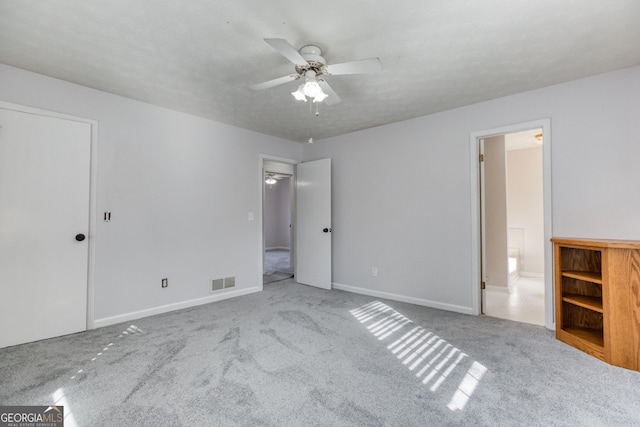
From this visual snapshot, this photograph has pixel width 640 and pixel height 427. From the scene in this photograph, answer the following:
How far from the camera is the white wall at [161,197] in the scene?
2.94m

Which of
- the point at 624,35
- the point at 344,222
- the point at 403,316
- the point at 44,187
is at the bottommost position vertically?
the point at 403,316

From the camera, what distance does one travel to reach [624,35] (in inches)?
80.6

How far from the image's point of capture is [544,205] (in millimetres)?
2914

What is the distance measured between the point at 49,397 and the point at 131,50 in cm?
255

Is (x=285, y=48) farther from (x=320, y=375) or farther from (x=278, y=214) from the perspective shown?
(x=278, y=214)

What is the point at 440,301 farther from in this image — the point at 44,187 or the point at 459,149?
the point at 44,187

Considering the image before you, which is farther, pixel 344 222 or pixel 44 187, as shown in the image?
pixel 344 222

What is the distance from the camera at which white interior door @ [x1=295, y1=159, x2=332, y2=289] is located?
14.9 ft

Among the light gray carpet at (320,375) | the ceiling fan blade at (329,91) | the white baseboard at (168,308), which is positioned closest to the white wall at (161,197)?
the white baseboard at (168,308)

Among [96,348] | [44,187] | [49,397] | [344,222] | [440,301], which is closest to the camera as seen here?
A: [49,397]

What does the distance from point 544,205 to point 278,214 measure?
785 cm

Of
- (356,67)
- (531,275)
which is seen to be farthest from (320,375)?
(531,275)

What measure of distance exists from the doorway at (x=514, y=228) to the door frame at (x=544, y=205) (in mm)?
126

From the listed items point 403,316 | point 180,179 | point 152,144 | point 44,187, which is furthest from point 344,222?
point 44,187
